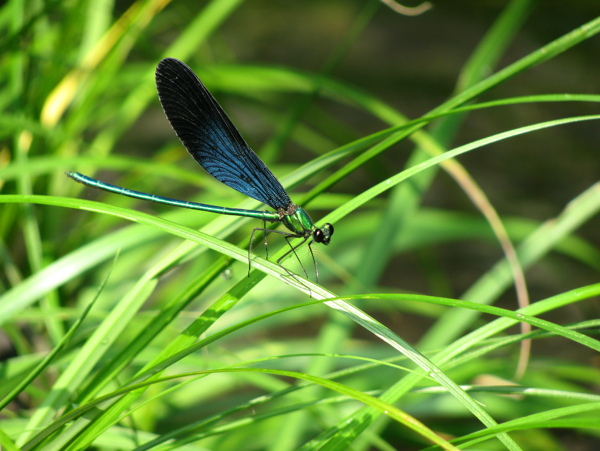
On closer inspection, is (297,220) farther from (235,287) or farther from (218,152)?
(235,287)

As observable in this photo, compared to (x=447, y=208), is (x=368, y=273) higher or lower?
lower

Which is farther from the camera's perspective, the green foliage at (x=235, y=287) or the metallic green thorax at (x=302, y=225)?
the metallic green thorax at (x=302, y=225)

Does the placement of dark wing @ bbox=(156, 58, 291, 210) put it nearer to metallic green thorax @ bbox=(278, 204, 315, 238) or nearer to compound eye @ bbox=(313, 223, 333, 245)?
metallic green thorax @ bbox=(278, 204, 315, 238)

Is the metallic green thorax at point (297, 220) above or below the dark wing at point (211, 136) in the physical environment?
below

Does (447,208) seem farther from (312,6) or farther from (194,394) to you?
(194,394)

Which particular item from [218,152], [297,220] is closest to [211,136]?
[218,152]

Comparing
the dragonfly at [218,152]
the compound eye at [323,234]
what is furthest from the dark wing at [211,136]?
the compound eye at [323,234]

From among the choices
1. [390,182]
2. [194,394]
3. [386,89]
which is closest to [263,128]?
[386,89]

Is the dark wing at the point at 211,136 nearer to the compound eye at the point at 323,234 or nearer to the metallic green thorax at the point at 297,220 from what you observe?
the metallic green thorax at the point at 297,220
